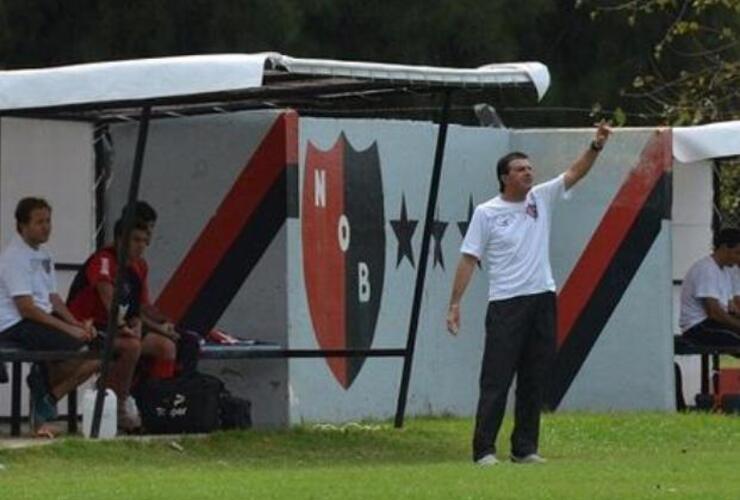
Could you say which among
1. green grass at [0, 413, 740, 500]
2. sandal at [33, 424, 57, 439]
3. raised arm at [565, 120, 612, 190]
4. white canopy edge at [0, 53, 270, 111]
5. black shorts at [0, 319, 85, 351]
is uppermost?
white canopy edge at [0, 53, 270, 111]

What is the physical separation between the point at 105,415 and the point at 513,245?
3.01m

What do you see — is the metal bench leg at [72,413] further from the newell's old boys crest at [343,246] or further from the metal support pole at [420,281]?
the metal support pole at [420,281]

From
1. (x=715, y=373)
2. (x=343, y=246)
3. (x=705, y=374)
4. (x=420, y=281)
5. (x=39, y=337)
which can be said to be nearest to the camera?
(x=39, y=337)

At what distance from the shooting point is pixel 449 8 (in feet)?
106

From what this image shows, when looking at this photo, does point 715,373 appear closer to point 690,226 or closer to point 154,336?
point 690,226

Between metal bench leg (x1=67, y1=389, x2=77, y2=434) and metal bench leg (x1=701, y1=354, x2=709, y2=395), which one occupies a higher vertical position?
metal bench leg (x1=701, y1=354, x2=709, y2=395)

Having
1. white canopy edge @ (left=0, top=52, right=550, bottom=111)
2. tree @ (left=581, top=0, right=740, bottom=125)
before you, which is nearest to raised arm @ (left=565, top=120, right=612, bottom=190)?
white canopy edge @ (left=0, top=52, right=550, bottom=111)

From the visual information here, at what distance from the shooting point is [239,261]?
19203mm

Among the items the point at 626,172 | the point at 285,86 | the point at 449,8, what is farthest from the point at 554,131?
the point at 449,8

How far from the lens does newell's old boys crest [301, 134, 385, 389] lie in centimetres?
1941

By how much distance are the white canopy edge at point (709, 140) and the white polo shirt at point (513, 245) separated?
5063 mm

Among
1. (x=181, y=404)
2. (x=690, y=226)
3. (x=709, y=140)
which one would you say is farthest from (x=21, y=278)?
(x=690, y=226)

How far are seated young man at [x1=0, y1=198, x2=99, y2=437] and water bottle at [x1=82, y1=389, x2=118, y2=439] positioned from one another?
389 mm

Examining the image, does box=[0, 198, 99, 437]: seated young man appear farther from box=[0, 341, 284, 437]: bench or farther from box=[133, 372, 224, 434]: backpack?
box=[133, 372, 224, 434]: backpack
